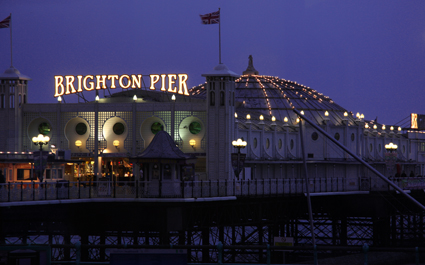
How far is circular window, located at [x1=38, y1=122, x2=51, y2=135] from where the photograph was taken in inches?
2544

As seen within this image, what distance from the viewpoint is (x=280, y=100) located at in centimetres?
10244

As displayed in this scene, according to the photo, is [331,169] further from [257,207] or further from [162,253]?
[162,253]

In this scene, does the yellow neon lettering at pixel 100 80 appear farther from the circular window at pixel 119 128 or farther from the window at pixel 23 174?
the window at pixel 23 174

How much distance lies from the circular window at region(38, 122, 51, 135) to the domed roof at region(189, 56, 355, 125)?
108 ft

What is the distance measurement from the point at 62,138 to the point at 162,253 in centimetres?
4494

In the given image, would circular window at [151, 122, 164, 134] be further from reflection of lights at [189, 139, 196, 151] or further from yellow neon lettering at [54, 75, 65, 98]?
yellow neon lettering at [54, 75, 65, 98]

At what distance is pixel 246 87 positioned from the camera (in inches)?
4203

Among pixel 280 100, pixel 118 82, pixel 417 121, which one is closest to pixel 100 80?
pixel 118 82

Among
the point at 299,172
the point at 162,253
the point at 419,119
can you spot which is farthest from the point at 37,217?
the point at 419,119

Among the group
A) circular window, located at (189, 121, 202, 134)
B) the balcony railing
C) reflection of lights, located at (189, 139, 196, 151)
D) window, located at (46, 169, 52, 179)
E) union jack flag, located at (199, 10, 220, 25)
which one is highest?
union jack flag, located at (199, 10, 220, 25)

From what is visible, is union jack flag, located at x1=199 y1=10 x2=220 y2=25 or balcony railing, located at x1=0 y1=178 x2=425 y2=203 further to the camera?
union jack flag, located at x1=199 y1=10 x2=220 y2=25

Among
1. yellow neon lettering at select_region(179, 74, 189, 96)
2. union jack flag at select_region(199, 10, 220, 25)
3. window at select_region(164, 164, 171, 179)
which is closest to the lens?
window at select_region(164, 164, 171, 179)

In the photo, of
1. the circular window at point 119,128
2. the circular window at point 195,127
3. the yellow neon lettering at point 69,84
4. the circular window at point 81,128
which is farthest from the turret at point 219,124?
the yellow neon lettering at point 69,84

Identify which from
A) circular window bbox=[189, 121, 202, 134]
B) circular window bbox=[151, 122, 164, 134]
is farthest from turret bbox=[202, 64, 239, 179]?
circular window bbox=[151, 122, 164, 134]
